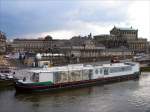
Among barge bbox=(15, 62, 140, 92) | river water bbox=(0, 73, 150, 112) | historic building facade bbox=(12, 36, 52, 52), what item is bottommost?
river water bbox=(0, 73, 150, 112)

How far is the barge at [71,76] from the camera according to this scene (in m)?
34.4

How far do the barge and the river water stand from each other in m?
1.30

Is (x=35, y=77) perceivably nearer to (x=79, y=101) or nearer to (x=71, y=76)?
(x=71, y=76)

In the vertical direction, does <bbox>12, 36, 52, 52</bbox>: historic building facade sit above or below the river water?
above

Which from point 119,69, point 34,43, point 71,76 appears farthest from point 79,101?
point 34,43

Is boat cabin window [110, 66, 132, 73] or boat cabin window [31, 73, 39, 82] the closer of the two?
boat cabin window [31, 73, 39, 82]

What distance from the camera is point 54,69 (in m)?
37.7

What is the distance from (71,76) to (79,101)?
9791 millimetres

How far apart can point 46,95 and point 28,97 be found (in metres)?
1.94

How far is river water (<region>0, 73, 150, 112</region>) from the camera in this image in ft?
85.5

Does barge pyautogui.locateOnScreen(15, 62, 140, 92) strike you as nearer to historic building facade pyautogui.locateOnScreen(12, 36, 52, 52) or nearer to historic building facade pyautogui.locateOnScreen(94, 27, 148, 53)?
historic building facade pyautogui.locateOnScreen(12, 36, 52, 52)

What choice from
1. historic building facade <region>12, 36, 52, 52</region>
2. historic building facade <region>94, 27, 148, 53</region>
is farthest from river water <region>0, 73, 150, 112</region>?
historic building facade <region>94, 27, 148, 53</region>

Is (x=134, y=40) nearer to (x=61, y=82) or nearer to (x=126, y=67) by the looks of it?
(x=126, y=67)

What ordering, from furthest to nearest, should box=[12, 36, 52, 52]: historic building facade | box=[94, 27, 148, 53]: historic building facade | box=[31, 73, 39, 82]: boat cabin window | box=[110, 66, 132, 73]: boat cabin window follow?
box=[94, 27, 148, 53]: historic building facade → box=[12, 36, 52, 52]: historic building facade → box=[110, 66, 132, 73]: boat cabin window → box=[31, 73, 39, 82]: boat cabin window
